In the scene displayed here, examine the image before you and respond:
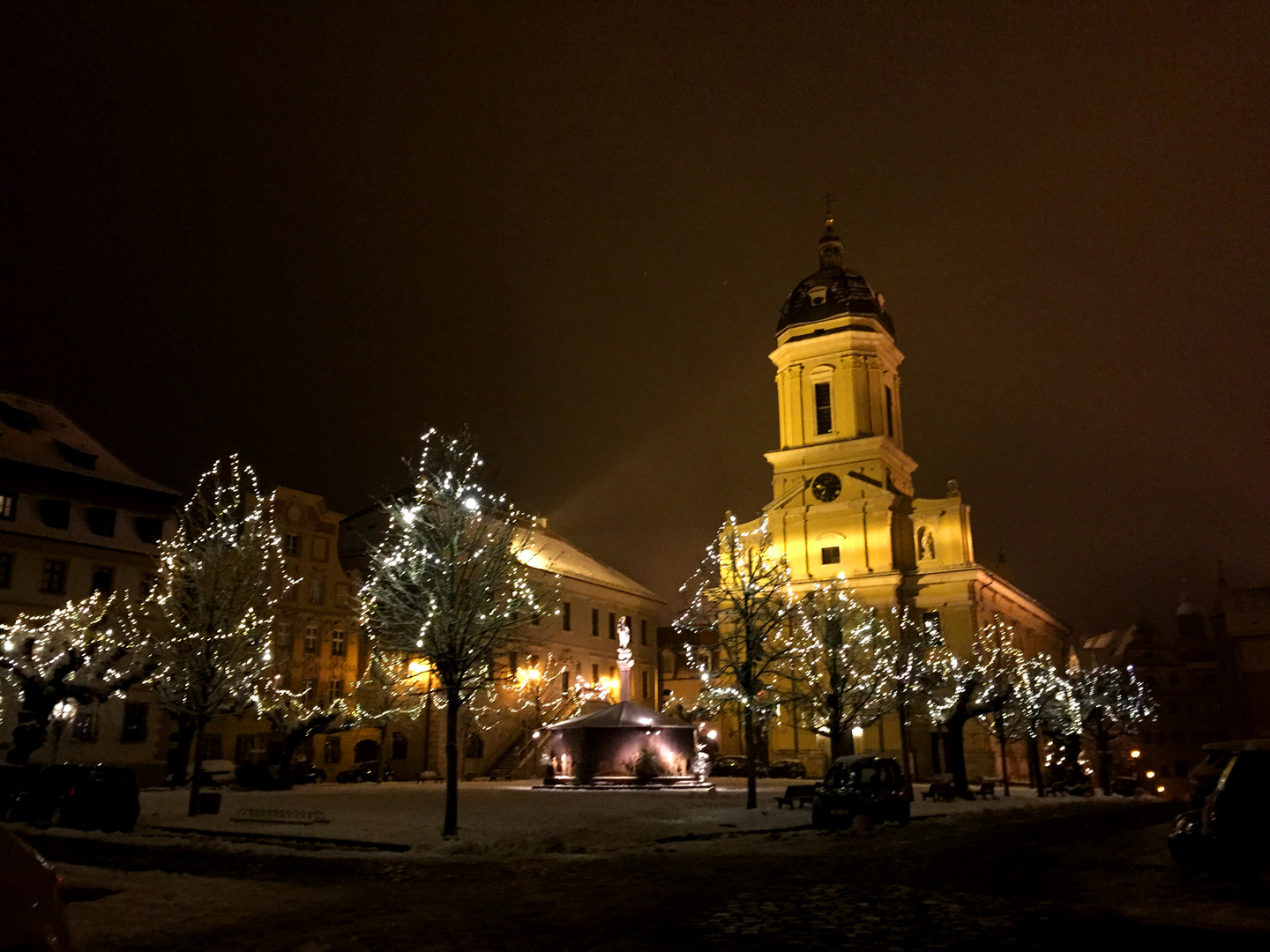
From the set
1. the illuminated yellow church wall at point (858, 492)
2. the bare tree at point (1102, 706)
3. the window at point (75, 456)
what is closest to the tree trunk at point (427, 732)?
the window at point (75, 456)

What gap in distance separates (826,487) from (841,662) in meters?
17.6

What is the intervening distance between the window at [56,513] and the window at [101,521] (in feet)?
3.13

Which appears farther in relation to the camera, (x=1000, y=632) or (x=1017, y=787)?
(x=1000, y=632)

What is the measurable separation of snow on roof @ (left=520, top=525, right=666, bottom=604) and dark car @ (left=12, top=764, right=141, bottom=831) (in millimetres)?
38575

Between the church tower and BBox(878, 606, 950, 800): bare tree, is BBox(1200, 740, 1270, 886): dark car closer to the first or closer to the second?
BBox(878, 606, 950, 800): bare tree

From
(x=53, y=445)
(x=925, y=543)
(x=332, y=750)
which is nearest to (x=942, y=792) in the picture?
(x=925, y=543)

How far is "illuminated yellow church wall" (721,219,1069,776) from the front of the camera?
208ft

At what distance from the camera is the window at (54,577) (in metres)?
42.7

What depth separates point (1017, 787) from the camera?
56.0 metres

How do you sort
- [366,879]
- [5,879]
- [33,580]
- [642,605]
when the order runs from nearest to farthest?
[5,879] → [366,879] → [33,580] → [642,605]

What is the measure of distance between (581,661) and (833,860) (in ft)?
167

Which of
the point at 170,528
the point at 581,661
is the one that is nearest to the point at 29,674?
the point at 170,528

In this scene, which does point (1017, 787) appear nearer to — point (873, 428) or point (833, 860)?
point (873, 428)

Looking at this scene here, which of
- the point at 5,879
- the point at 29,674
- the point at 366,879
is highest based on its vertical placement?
the point at 29,674
